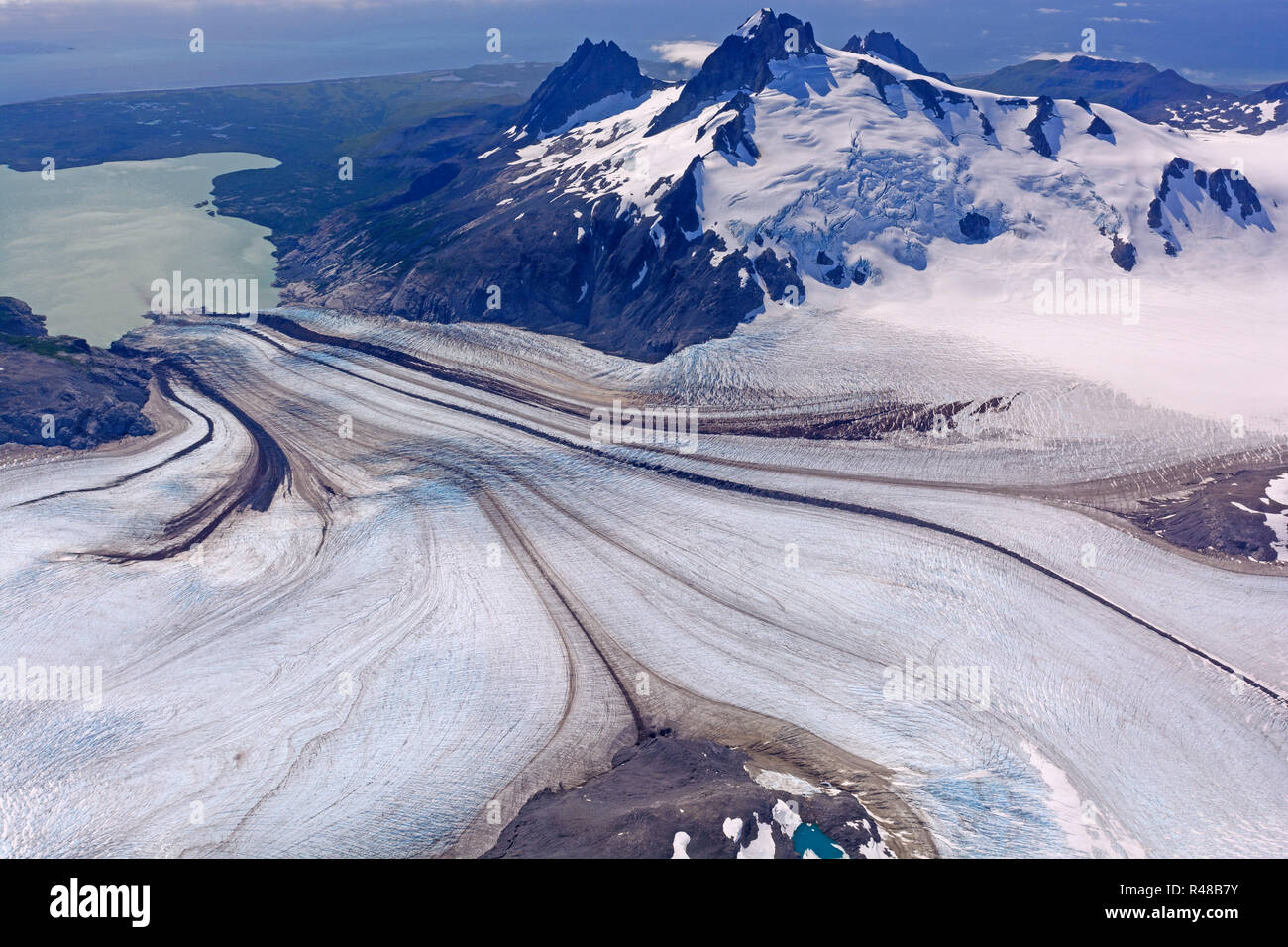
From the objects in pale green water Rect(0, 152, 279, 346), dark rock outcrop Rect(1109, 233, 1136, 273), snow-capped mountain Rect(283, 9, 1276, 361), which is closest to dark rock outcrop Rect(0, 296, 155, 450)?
pale green water Rect(0, 152, 279, 346)

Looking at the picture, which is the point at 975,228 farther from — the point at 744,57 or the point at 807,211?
the point at 744,57

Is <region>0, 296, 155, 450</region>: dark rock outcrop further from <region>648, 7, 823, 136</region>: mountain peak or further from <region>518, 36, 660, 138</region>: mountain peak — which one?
<region>518, 36, 660, 138</region>: mountain peak

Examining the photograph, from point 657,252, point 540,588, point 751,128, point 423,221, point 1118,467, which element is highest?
point 751,128

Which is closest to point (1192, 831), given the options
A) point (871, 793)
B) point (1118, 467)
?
point (871, 793)

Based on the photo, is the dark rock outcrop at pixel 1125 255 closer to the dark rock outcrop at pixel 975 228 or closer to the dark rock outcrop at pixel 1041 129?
the dark rock outcrop at pixel 975 228

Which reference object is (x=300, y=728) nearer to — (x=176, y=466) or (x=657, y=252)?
(x=176, y=466)

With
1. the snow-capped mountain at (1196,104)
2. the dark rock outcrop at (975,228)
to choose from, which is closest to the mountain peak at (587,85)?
the dark rock outcrop at (975,228)
